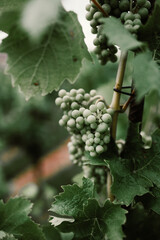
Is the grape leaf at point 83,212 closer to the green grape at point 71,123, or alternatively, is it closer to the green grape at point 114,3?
the green grape at point 71,123

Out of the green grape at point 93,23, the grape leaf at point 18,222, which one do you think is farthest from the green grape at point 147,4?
the grape leaf at point 18,222

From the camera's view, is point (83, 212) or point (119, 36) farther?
point (83, 212)

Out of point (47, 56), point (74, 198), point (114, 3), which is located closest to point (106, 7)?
point (114, 3)

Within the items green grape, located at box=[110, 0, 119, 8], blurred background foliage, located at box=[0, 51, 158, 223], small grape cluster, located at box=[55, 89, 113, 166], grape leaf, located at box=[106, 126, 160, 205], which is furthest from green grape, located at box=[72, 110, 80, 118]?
blurred background foliage, located at box=[0, 51, 158, 223]

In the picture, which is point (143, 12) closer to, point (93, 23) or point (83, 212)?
point (93, 23)

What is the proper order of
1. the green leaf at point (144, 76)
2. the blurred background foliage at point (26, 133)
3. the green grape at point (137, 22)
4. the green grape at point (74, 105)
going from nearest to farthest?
the green leaf at point (144, 76), the green grape at point (137, 22), the green grape at point (74, 105), the blurred background foliage at point (26, 133)

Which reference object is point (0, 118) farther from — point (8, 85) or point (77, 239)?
point (77, 239)

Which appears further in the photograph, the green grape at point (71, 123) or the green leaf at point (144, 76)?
Result: the green grape at point (71, 123)

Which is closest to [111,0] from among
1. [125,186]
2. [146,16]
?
[146,16]
